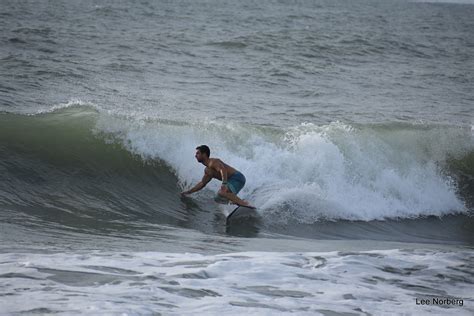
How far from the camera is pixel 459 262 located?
24.4 feet

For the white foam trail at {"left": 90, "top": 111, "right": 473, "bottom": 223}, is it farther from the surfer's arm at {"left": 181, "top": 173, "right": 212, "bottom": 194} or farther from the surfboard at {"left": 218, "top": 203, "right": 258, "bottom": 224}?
the surfer's arm at {"left": 181, "top": 173, "right": 212, "bottom": 194}

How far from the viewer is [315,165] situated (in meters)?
11.6

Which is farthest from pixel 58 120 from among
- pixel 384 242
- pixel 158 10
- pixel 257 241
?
pixel 158 10

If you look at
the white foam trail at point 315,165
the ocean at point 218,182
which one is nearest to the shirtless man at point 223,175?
the ocean at point 218,182

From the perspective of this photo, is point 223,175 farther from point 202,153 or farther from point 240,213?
point 240,213

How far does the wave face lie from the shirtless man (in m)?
0.67

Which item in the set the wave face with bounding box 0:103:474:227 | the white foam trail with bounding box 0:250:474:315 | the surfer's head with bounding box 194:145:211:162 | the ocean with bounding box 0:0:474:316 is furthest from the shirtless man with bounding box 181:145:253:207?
the white foam trail with bounding box 0:250:474:315

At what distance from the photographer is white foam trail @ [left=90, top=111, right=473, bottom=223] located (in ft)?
35.7

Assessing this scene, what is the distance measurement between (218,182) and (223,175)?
4.96ft

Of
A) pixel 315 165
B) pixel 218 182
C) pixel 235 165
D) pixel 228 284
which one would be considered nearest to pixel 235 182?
pixel 218 182

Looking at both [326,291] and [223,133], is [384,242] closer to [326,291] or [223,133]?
[326,291]

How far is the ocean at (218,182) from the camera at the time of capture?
5.86m

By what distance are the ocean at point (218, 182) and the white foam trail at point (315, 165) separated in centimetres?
4

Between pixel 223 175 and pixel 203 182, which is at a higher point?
pixel 223 175
